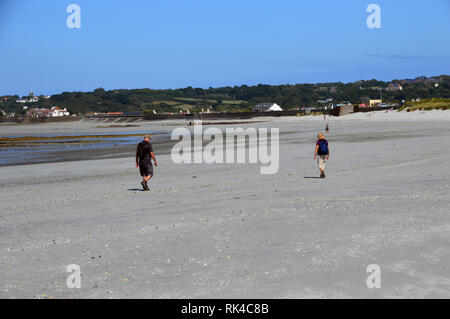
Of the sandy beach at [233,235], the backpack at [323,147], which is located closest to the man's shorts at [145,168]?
the sandy beach at [233,235]

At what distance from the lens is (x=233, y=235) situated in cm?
952

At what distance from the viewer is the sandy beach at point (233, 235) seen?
269 inches

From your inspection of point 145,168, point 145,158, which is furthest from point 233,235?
point 145,158

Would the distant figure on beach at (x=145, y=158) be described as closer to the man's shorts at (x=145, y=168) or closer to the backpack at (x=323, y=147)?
the man's shorts at (x=145, y=168)

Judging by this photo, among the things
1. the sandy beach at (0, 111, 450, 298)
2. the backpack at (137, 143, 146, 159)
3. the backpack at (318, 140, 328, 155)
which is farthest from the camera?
the backpack at (318, 140, 328, 155)

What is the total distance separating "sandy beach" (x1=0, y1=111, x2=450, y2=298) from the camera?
6.84 meters

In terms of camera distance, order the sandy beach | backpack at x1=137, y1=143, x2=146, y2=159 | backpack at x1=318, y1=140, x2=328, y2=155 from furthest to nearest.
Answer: backpack at x1=318, y1=140, x2=328, y2=155 < backpack at x1=137, y1=143, x2=146, y2=159 < the sandy beach

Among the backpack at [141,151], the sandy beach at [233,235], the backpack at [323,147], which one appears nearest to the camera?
the sandy beach at [233,235]

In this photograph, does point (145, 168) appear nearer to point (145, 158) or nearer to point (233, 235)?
point (145, 158)

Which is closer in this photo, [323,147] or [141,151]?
[141,151]

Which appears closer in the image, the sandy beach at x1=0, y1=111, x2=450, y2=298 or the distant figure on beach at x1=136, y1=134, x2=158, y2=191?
the sandy beach at x1=0, y1=111, x2=450, y2=298

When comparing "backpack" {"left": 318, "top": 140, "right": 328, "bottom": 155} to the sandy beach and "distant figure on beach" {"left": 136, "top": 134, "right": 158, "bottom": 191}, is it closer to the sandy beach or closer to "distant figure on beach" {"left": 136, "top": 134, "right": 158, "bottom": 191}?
the sandy beach

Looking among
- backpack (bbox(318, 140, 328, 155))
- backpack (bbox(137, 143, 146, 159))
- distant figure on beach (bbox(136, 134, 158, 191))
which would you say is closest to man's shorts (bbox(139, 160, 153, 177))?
distant figure on beach (bbox(136, 134, 158, 191))
